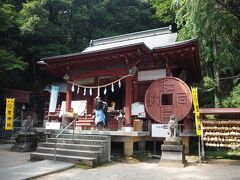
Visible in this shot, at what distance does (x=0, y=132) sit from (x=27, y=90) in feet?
33.7

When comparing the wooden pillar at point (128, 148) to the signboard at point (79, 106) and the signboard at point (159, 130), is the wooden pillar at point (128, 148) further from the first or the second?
the signboard at point (79, 106)

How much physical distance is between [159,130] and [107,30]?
72.8 ft

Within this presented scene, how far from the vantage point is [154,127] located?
12.3 meters

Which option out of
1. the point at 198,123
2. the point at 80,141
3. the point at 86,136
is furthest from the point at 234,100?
the point at 80,141

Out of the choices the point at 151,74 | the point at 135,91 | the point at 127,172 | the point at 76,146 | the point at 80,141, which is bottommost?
the point at 127,172

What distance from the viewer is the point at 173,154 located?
33.1 feet

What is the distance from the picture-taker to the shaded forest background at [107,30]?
1620 cm

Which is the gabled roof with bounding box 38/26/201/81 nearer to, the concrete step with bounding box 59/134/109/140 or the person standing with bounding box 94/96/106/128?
the person standing with bounding box 94/96/106/128

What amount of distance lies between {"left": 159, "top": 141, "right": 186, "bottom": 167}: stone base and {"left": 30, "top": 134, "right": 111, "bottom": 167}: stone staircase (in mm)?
2270

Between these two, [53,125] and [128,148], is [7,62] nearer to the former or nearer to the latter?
[53,125]

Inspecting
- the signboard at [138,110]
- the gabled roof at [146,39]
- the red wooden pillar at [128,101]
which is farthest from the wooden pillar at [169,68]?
the gabled roof at [146,39]

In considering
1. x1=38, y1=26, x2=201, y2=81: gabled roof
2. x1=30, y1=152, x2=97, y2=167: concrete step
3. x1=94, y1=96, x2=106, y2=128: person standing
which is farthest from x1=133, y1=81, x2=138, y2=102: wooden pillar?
x1=30, y1=152, x2=97, y2=167: concrete step

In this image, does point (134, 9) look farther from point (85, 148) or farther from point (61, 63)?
point (85, 148)

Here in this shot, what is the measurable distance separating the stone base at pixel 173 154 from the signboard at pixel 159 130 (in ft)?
5.59
